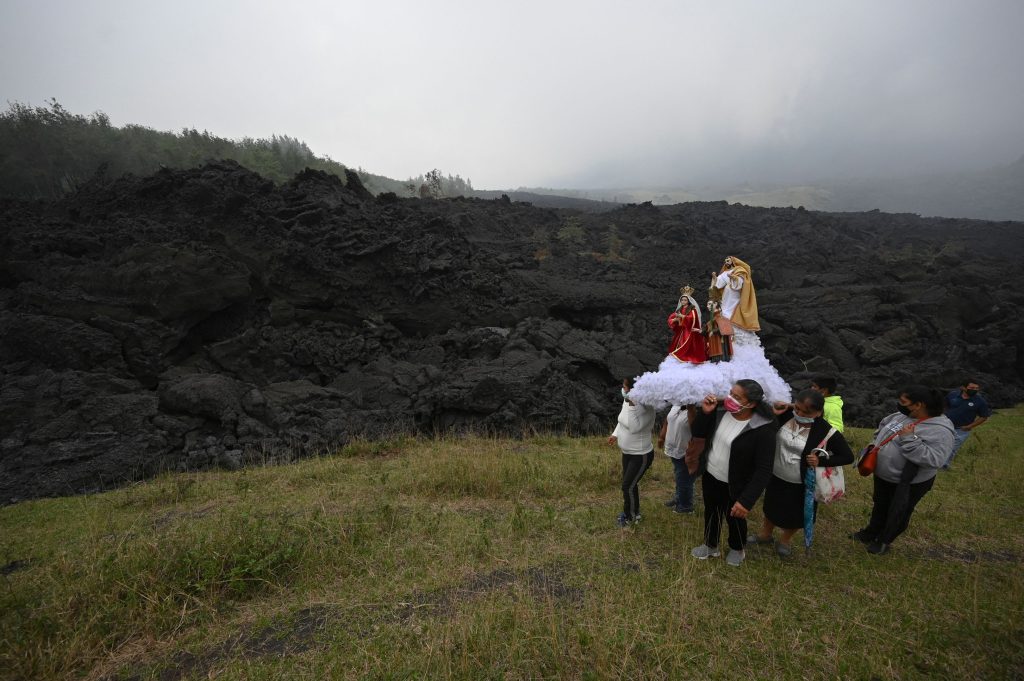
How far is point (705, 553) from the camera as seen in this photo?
454 cm

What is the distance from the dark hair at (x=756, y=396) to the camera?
3.85m

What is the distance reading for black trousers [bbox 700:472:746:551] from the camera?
4.30 meters

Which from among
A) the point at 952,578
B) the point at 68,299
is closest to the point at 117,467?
the point at 68,299

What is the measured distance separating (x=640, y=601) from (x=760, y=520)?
2678 millimetres

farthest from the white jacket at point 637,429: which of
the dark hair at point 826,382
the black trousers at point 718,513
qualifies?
the dark hair at point 826,382

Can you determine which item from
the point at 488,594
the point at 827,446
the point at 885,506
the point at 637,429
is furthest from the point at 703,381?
the point at 488,594

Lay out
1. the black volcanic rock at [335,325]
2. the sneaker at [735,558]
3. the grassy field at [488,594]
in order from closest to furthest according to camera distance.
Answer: the grassy field at [488,594]
the sneaker at [735,558]
the black volcanic rock at [335,325]

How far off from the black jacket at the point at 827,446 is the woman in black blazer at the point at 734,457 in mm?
494

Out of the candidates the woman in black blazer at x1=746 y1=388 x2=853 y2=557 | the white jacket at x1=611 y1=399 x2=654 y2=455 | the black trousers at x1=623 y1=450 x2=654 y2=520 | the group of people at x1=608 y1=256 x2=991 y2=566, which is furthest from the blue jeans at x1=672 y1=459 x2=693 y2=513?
the woman in black blazer at x1=746 y1=388 x2=853 y2=557

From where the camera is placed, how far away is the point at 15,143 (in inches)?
901

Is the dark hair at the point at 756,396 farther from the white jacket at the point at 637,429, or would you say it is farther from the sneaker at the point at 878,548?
the sneaker at the point at 878,548

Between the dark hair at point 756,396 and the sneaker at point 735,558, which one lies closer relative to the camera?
the dark hair at point 756,396

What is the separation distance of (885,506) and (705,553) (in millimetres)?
2028

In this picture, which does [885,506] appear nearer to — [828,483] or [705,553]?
[828,483]
